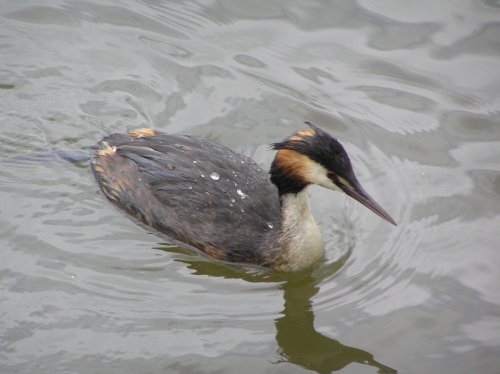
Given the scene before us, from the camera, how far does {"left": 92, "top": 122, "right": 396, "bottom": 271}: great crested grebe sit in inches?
258

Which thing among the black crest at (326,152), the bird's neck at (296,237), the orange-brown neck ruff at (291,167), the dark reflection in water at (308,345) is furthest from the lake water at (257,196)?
the black crest at (326,152)

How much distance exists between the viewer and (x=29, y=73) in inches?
342

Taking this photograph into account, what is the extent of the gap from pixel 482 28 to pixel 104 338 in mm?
5837

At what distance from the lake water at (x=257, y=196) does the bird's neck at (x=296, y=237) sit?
0.12 m

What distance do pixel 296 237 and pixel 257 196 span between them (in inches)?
18.5

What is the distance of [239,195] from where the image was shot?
6.85m

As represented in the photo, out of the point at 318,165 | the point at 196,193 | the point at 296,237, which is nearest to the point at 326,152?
the point at 318,165

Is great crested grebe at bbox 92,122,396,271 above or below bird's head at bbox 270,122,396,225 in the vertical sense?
below

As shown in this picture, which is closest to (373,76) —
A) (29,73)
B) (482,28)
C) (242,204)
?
(482,28)

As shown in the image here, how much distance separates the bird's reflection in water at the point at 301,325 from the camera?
19.5 ft

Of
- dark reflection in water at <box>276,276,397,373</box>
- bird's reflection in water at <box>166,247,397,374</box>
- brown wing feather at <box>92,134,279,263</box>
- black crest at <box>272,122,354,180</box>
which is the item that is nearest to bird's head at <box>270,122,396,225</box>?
black crest at <box>272,122,354,180</box>

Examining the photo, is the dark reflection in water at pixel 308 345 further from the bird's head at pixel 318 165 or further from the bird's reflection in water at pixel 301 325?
the bird's head at pixel 318 165

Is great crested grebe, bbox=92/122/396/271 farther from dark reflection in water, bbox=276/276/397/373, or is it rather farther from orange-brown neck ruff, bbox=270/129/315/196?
dark reflection in water, bbox=276/276/397/373

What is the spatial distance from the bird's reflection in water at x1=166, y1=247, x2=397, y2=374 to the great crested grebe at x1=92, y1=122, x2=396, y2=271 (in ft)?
0.32
